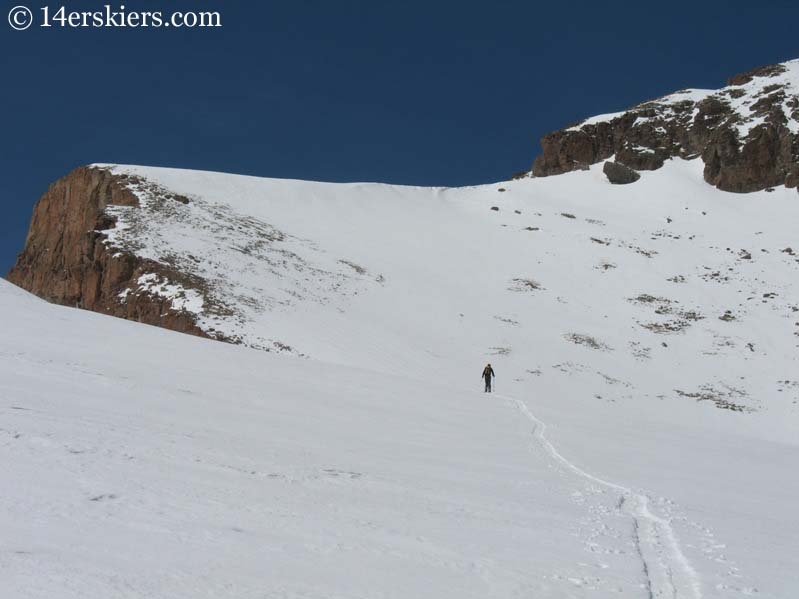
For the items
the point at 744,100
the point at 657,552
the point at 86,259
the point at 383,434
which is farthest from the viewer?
the point at 744,100

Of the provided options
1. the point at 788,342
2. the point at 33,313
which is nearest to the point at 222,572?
the point at 33,313

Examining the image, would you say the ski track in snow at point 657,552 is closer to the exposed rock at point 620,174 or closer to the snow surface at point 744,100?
the exposed rock at point 620,174

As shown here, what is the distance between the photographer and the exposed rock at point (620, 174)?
213 feet

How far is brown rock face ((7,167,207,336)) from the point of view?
91.6ft

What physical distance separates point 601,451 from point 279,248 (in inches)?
1064

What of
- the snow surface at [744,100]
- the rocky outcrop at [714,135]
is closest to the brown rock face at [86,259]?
the rocky outcrop at [714,135]

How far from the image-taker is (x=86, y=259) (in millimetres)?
32250

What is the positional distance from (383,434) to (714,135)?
6660cm

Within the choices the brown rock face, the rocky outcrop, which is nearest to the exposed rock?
the rocky outcrop

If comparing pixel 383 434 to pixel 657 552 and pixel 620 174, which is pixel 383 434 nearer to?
pixel 657 552

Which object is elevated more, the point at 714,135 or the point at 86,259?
the point at 714,135

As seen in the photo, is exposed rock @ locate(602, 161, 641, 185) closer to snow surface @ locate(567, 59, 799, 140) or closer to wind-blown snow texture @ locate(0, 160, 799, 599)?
snow surface @ locate(567, 59, 799, 140)

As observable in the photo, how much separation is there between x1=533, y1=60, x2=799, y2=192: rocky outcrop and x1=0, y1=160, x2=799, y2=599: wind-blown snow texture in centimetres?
2737

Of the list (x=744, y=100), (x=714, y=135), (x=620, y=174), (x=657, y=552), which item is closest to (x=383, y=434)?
(x=657, y=552)
